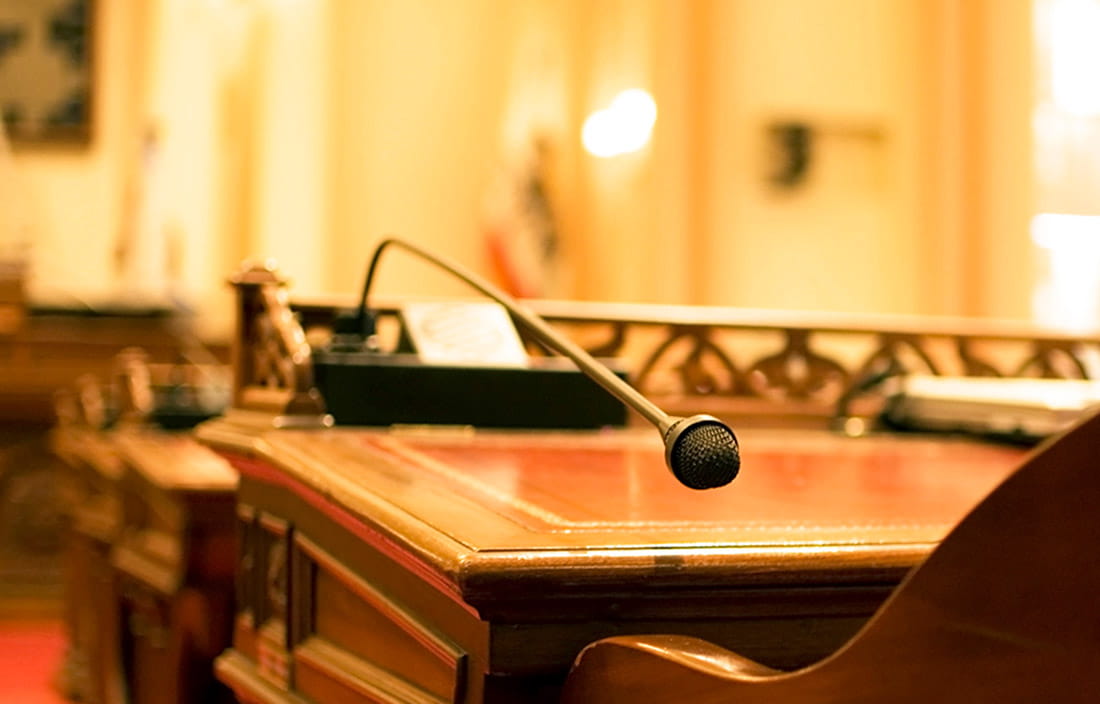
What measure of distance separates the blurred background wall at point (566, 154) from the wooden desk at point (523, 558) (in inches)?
208

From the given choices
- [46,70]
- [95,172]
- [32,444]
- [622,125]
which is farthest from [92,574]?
[46,70]

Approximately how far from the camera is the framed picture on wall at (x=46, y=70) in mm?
7805

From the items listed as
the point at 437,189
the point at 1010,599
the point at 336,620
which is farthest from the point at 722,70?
the point at 1010,599

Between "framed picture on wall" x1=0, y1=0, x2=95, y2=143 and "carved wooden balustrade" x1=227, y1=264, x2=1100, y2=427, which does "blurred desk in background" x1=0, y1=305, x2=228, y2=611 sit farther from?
"carved wooden balustrade" x1=227, y1=264, x2=1100, y2=427

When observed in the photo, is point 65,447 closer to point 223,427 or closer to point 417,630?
point 223,427

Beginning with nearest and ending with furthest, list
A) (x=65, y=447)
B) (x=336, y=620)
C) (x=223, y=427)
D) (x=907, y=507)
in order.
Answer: (x=907, y=507), (x=336, y=620), (x=223, y=427), (x=65, y=447)

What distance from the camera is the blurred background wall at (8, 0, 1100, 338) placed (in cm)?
677

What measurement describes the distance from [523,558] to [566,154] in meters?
7.43

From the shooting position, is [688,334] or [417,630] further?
[688,334]

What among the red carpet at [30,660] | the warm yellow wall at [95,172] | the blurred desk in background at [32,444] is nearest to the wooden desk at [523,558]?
the red carpet at [30,660]

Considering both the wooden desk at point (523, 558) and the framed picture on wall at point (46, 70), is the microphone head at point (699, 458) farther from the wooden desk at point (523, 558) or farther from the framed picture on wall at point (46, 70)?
the framed picture on wall at point (46, 70)

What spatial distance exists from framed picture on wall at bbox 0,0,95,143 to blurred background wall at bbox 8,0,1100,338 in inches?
4.5

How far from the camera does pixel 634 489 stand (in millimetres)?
1207

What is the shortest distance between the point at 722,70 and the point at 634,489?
607 cm
